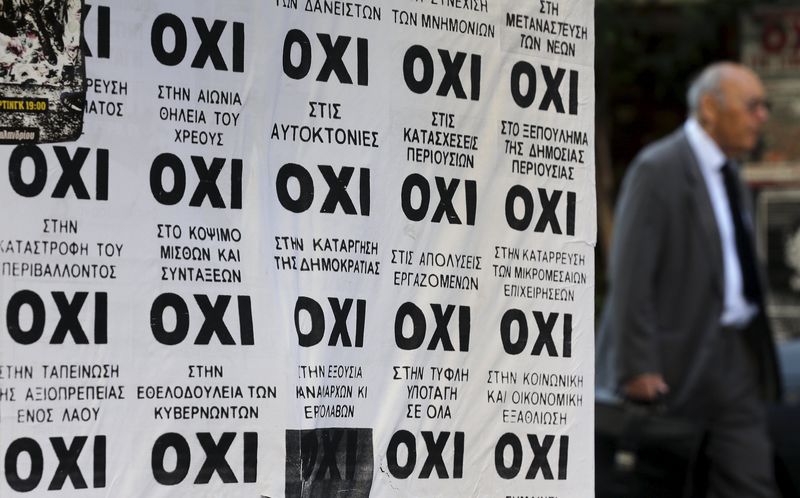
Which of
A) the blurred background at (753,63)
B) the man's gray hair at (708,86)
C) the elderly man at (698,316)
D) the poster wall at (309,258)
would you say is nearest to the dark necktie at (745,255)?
the elderly man at (698,316)

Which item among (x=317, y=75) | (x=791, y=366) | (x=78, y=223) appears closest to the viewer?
(x=78, y=223)

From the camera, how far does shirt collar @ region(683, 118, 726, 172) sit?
18.7 ft

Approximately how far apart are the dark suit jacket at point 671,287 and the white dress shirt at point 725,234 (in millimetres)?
46

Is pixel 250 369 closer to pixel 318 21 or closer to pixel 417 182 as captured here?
pixel 417 182

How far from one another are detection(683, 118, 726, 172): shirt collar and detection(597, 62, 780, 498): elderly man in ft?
0.05

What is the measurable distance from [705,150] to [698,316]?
0.78 meters

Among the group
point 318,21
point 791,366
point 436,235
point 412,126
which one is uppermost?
point 318,21

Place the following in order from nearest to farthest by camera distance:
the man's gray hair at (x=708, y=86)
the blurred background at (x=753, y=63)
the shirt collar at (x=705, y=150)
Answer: the shirt collar at (x=705, y=150) → the man's gray hair at (x=708, y=86) → the blurred background at (x=753, y=63)

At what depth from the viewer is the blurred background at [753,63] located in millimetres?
11461

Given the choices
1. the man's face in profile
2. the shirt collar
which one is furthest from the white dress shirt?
the man's face in profile

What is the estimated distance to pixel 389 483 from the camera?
9.04 feet

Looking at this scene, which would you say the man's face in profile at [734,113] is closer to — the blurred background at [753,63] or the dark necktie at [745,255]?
the dark necktie at [745,255]

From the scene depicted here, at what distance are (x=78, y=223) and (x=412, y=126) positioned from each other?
76 centimetres

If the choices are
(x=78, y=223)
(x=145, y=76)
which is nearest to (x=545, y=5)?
(x=145, y=76)
